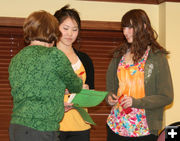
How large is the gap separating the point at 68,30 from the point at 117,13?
1.41 metres

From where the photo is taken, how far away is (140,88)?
2361 mm

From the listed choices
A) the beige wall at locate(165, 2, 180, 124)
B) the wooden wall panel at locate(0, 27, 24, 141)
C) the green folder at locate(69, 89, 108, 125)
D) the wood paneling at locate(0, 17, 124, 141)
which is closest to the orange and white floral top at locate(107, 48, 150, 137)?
the green folder at locate(69, 89, 108, 125)

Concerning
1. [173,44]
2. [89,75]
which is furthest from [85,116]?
[173,44]

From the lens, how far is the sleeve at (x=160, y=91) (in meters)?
2.27

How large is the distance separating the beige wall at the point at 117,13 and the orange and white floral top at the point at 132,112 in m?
1.38

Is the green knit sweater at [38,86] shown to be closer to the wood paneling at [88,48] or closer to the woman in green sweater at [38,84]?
the woman in green sweater at [38,84]

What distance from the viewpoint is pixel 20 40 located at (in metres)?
3.96

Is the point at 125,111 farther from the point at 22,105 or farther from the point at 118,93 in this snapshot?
the point at 22,105

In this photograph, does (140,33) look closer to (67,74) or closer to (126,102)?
(126,102)

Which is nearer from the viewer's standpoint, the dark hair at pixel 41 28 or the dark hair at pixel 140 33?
the dark hair at pixel 41 28

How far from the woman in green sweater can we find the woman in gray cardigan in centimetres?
63

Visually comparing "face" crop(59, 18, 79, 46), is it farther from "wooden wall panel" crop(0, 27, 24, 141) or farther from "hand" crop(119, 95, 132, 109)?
"wooden wall panel" crop(0, 27, 24, 141)

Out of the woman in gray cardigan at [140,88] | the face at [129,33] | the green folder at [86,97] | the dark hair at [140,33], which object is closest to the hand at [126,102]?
the woman in gray cardigan at [140,88]

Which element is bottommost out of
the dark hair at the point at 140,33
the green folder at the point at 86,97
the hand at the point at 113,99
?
the hand at the point at 113,99
